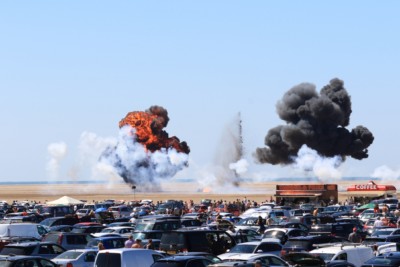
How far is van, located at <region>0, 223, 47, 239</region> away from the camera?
124 feet

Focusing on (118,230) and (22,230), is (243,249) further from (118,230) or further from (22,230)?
(22,230)

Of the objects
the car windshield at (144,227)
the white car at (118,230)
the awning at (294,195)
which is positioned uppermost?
the awning at (294,195)

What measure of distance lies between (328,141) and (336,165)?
313cm

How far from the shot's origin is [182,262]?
21.5m

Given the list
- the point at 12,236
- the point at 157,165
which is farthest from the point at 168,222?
the point at 157,165

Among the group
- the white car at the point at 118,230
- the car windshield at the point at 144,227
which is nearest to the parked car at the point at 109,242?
the car windshield at the point at 144,227

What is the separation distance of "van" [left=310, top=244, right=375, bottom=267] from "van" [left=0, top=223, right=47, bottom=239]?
16.1 metres

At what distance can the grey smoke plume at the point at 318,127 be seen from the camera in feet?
331

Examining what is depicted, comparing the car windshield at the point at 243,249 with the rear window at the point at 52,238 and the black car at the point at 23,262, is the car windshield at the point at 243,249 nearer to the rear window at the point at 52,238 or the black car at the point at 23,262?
the black car at the point at 23,262

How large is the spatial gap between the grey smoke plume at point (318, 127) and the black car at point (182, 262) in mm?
79145

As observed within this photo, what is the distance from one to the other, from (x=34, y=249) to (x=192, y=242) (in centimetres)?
518

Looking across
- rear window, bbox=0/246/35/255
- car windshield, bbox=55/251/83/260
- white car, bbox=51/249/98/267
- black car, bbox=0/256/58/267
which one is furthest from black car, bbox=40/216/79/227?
black car, bbox=0/256/58/267

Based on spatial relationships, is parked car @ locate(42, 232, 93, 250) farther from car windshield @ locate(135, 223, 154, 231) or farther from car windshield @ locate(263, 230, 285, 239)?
car windshield @ locate(263, 230, 285, 239)

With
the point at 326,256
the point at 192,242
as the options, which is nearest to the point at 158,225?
the point at 192,242
